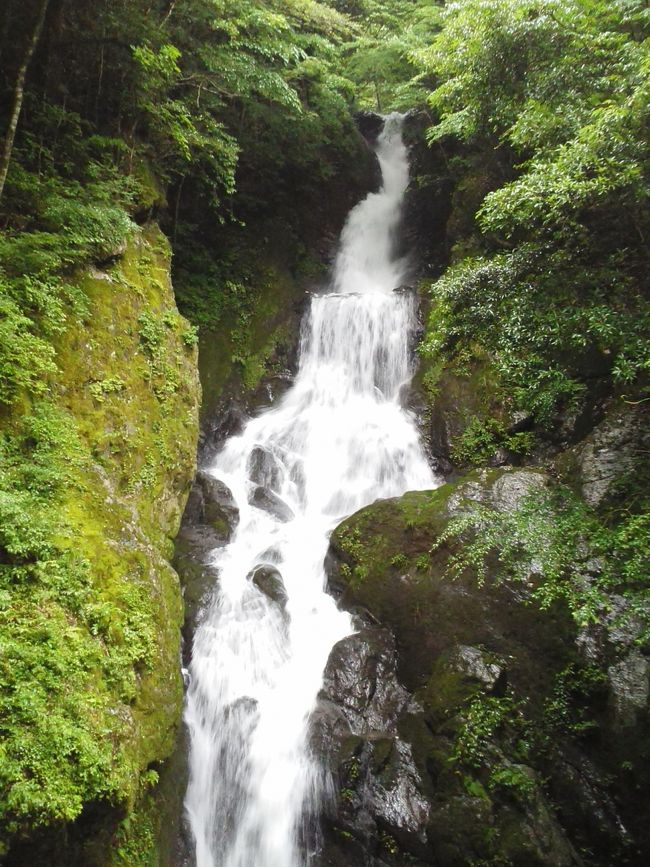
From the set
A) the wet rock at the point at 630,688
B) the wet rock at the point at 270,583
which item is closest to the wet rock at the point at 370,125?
the wet rock at the point at 270,583

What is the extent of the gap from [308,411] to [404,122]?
12872mm

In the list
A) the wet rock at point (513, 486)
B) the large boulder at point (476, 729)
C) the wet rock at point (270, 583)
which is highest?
the wet rock at point (513, 486)

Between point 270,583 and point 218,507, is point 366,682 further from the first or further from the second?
point 218,507

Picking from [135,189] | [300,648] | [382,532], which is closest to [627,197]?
[382,532]

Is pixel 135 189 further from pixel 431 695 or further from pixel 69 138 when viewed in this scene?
pixel 431 695

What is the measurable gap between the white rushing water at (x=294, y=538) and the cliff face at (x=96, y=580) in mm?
1327

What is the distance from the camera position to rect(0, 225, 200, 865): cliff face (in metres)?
3.23

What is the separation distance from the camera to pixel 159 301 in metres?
8.51

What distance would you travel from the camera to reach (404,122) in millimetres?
18406

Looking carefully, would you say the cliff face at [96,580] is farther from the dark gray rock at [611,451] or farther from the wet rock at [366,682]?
the dark gray rock at [611,451]

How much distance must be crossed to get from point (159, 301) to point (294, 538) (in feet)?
16.4

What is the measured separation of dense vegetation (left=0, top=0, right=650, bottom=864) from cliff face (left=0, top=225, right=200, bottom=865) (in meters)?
0.02

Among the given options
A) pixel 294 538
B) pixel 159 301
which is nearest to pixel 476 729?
pixel 294 538

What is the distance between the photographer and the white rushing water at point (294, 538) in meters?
5.80
